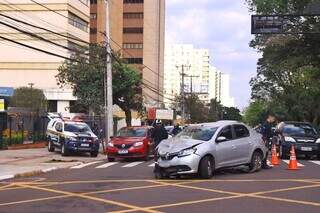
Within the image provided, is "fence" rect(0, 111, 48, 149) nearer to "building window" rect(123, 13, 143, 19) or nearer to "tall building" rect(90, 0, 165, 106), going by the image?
"tall building" rect(90, 0, 165, 106)

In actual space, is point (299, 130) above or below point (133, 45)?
below

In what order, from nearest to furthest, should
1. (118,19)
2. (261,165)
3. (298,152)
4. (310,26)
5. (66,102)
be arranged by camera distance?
(261,165) < (298,152) < (310,26) < (66,102) < (118,19)

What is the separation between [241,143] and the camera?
19.2 meters

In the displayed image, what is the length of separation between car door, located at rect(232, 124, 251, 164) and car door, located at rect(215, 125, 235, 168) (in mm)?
189

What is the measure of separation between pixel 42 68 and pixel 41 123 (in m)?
37.8

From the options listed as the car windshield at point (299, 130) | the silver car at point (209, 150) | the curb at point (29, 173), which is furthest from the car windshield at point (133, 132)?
the silver car at point (209, 150)

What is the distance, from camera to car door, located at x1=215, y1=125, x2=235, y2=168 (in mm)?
18219

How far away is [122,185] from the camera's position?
1622 centimetres

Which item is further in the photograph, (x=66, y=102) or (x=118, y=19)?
(x=118, y=19)

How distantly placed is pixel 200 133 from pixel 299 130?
10940 mm

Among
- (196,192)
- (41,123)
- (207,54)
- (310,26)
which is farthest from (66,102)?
(207,54)

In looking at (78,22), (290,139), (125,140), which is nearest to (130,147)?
(125,140)

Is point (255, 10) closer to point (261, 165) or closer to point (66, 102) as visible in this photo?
point (261, 165)

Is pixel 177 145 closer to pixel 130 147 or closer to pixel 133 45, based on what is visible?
pixel 130 147
